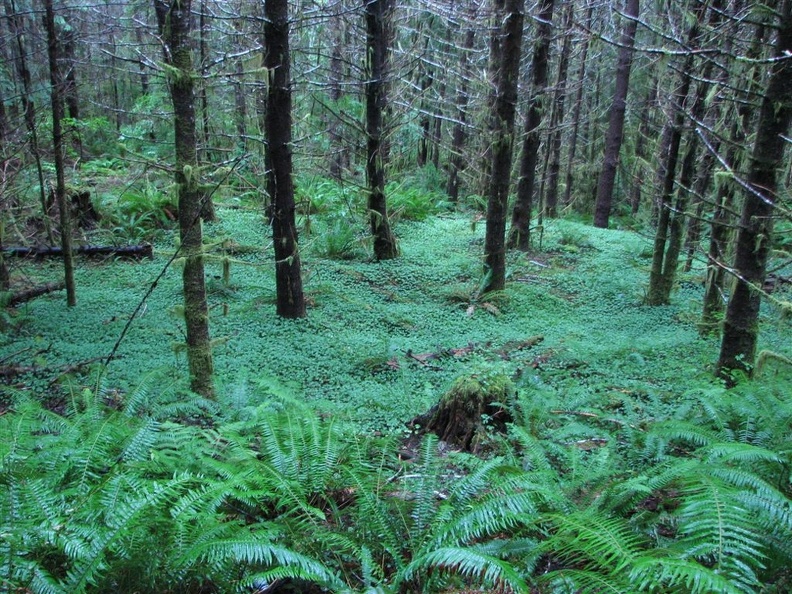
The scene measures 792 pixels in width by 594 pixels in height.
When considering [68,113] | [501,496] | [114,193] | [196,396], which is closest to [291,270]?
Result: [196,396]

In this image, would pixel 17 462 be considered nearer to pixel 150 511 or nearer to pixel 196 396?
pixel 150 511

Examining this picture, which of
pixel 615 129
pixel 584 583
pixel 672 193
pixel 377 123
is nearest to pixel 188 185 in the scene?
pixel 584 583

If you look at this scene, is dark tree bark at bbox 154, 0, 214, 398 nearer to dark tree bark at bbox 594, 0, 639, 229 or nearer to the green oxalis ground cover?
the green oxalis ground cover

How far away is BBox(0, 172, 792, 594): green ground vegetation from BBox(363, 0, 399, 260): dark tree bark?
325 cm

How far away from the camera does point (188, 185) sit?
484 cm

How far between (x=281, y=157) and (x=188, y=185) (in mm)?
3199

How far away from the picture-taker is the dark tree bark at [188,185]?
4.70 meters

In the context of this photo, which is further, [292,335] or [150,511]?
[292,335]

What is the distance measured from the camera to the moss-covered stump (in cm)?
468

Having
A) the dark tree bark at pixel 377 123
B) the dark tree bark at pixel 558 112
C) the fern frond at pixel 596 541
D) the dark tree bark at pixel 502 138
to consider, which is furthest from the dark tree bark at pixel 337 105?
the fern frond at pixel 596 541

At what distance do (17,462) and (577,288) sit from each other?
9.59m

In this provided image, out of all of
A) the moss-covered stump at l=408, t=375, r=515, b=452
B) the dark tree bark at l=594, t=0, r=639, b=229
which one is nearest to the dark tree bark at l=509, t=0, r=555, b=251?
the dark tree bark at l=594, t=0, r=639, b=229

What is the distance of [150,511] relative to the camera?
2.50 meters

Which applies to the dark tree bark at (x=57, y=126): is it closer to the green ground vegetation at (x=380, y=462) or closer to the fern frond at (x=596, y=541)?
the green ground vegetation at (x=380, y=462)
